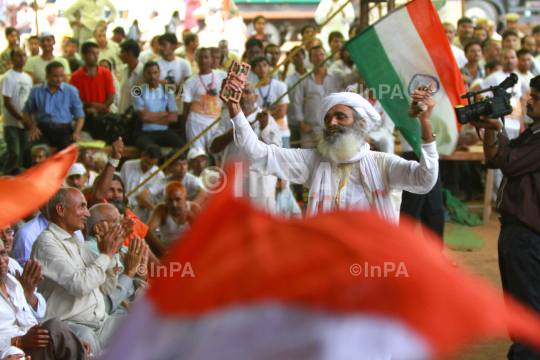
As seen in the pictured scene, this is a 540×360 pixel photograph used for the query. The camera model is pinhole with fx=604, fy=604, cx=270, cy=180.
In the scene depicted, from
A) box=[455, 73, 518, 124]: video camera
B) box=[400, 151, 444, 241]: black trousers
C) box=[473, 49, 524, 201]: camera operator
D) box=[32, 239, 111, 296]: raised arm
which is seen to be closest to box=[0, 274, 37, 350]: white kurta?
box=[32, 239, 111, 296]: raised arm

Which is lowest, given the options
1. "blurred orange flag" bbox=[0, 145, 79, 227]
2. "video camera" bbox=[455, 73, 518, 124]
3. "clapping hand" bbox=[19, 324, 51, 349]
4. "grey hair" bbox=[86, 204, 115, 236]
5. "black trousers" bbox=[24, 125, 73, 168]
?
"clapping hand" bbox=[19, 324, 51, 349]

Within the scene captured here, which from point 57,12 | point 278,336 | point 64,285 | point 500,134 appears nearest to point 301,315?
point 278,336

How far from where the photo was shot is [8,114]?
28.1 feet

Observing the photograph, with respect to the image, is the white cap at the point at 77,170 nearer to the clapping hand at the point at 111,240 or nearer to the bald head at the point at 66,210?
the bald head at the point at 66,210

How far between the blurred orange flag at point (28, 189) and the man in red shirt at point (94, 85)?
725cm

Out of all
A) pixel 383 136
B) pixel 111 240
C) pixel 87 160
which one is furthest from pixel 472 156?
pixel 111 240

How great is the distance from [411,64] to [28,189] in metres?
4.60

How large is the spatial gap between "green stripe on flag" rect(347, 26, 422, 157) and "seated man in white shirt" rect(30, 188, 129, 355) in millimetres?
2601

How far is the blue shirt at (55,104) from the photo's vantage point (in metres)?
8.08

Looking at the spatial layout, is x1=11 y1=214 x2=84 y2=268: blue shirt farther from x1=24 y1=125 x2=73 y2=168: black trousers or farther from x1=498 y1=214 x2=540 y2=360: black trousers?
x1=24 y1=125 x2=73 y2=168: black trousers

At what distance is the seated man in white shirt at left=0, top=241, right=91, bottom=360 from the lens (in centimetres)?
354

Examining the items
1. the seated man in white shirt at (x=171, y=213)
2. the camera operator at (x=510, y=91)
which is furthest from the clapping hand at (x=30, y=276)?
the camera operator at (x=510, y=91)

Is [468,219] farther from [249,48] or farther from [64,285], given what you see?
[64,285]

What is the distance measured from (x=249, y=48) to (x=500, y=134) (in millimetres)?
5640
